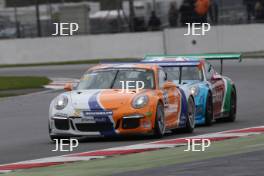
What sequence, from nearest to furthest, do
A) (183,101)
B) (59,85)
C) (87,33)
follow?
(183,101), (59,85), (87,33)

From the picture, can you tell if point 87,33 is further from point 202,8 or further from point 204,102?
point 204,102

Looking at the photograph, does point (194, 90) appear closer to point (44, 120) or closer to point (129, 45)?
point (44, 120)

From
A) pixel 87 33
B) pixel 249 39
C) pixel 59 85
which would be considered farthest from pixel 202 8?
pixel 59 85

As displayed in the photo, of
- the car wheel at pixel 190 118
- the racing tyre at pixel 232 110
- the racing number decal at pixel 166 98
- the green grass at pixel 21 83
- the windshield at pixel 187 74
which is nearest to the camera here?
the racing number decal at pixel 166 98

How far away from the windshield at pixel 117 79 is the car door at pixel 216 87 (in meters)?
2.80

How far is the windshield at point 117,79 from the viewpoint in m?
15.4

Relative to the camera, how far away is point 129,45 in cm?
4166

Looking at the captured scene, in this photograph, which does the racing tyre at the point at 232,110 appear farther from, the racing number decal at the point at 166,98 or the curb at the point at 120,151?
the racing number decal at the point at 166,98

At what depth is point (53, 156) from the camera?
1281 centimetres

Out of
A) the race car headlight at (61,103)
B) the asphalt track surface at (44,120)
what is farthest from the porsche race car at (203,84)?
the race car headlight at (61,103)

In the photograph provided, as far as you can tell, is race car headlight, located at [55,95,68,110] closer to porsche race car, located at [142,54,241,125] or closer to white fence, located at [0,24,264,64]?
porsche race car, located at [142,54,241,125]

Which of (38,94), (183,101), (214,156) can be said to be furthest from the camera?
(38,94)

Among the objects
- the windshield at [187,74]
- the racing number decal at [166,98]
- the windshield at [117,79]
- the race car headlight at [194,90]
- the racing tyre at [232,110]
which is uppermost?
the windshield at [117,79]

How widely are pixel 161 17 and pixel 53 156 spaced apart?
30.3 metres
